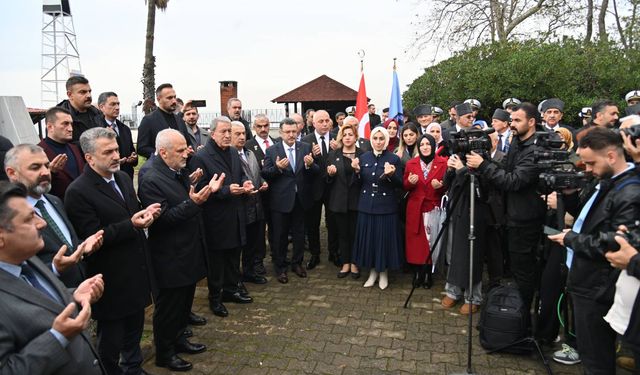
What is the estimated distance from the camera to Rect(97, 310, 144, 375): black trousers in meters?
3.19

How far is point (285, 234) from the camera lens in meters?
5.96

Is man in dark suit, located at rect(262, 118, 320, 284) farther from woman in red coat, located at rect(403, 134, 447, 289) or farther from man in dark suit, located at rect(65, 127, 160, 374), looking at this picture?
man in dark suit, located at rect(65, 127, 160, 374)

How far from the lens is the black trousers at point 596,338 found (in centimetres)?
283

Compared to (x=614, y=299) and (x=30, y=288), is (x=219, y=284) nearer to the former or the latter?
(x=30, y=288)

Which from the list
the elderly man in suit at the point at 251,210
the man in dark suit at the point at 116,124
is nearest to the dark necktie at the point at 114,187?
the elderly man in suit at the point at 251,210

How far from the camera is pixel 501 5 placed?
1530cm

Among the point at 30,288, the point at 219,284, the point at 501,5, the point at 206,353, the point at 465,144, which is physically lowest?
the point at 206,353

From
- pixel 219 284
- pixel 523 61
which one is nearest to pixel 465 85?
pixel 523 61

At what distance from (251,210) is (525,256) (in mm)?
3217

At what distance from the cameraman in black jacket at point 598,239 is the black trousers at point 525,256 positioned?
109 centimetres

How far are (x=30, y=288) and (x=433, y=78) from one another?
12103 mm

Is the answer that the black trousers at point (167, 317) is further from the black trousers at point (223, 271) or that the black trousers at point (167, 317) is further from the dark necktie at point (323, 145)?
the dark necktie at point (323, 145)

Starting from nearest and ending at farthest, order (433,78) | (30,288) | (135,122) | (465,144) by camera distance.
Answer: (30,288), (465,144), (433,78), (135,122)

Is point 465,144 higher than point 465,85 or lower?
lower
